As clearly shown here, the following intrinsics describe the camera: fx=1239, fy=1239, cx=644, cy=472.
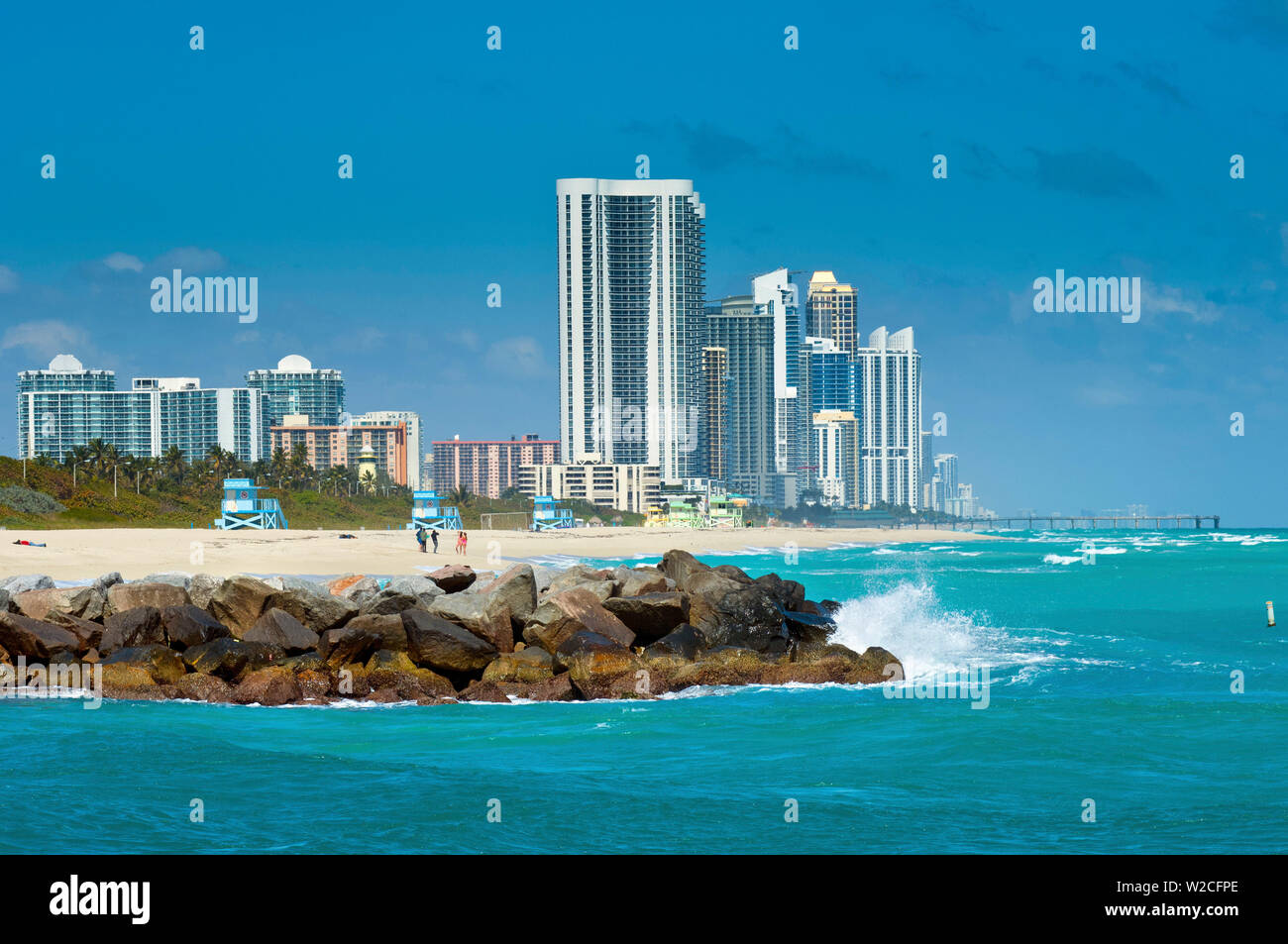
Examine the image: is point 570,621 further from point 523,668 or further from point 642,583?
point 642,583

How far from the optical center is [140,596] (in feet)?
80.0

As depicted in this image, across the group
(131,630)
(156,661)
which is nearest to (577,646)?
(156,661)

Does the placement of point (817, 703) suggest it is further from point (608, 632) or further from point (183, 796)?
point (183, 796)

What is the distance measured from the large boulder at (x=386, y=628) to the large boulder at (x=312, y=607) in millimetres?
1272

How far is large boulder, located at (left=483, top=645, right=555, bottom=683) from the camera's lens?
71.2ft

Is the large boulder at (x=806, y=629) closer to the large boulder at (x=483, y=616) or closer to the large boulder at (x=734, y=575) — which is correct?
the large boulder at (x=734, y=575)

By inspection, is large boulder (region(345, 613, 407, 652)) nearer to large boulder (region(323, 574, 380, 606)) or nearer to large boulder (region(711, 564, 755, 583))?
large boulder (region(323, 574, 380, 606))

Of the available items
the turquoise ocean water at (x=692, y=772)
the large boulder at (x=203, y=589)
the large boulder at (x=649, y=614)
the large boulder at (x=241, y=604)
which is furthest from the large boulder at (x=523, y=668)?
the large boulder at (x=203, y=589)

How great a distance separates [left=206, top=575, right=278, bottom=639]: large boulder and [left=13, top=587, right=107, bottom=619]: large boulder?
8.98ft

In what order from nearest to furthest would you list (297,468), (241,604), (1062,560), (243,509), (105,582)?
(241,604)
(105,582)
(1062,560)
(243,509)
(297,468)

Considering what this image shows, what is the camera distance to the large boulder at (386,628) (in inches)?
860

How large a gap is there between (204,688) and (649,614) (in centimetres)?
861

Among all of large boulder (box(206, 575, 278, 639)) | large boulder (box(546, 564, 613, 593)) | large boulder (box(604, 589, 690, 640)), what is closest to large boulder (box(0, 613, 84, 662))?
large boulder (box(206, 575, 278, 639))
